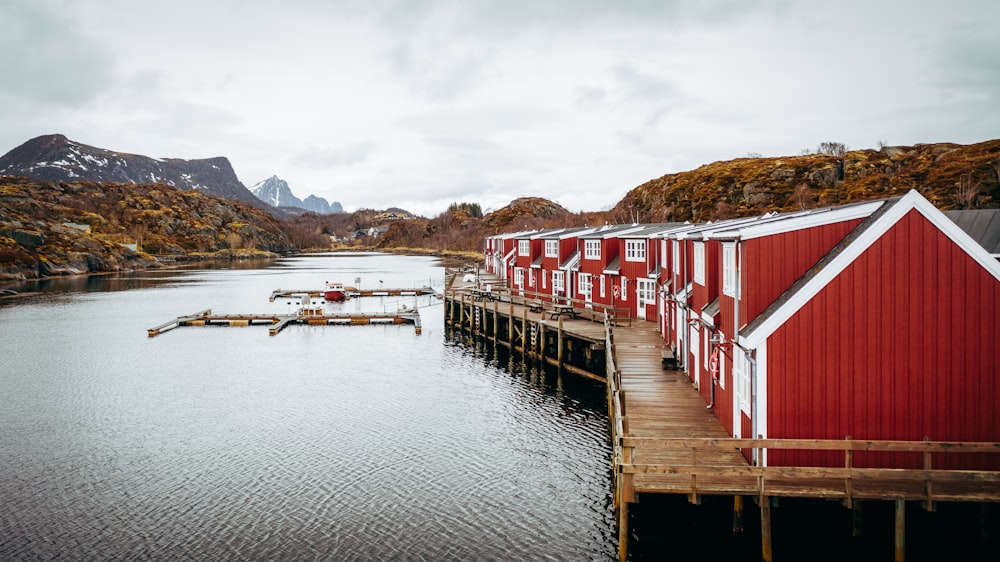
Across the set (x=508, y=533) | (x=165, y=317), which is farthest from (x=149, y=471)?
(x=165, y=317)

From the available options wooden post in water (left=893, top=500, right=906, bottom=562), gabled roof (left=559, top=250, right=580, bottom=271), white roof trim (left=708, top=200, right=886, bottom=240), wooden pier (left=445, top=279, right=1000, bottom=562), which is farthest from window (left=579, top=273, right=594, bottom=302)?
wooden post in water (left=893, top=500, right=906, bottom=562)

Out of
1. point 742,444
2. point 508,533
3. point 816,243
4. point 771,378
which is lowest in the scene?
point 508,533

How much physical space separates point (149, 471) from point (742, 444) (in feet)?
67.0

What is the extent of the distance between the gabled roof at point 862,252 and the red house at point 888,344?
3 centimetres

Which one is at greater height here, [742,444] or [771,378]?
[771,378]

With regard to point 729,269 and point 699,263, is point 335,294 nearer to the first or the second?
point 699,263

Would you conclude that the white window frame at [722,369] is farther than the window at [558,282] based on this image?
No

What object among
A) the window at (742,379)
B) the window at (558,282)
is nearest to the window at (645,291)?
the window at (558,282)

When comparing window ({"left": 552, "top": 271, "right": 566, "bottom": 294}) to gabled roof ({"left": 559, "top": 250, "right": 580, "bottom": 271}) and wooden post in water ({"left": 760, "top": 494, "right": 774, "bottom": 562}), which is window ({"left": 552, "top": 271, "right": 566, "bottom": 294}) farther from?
wooden post in water ({"left": 760, "top": 494, "right": 774, "bottom": 562})

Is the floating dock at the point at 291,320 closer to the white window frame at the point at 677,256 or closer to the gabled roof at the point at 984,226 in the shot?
the white window frame at the point at 677,256

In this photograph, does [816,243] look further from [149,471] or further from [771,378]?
[149,471]

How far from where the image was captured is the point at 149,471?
76.2ft

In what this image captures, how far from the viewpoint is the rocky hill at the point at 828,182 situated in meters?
96.7

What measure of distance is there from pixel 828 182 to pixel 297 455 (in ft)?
437
